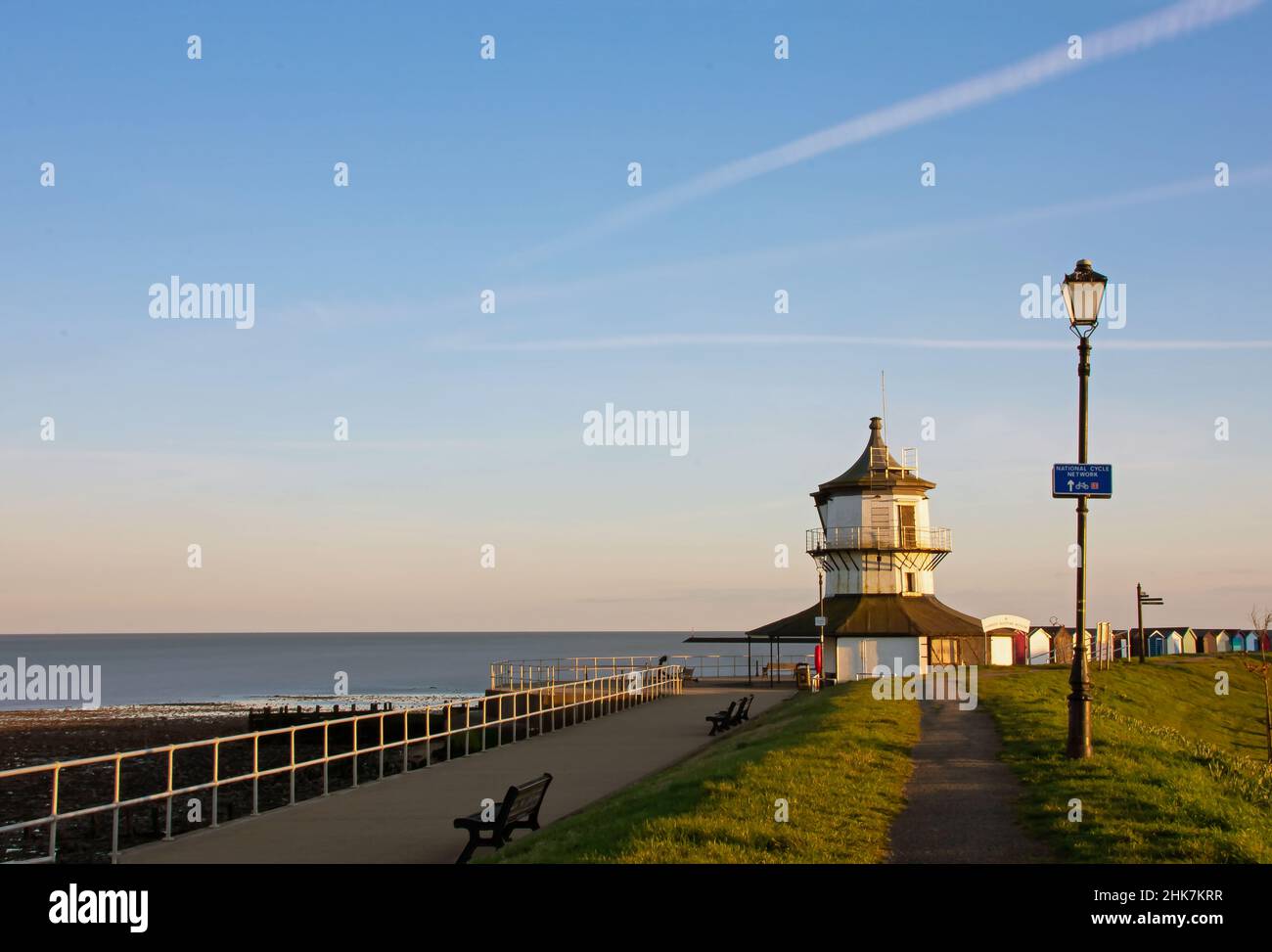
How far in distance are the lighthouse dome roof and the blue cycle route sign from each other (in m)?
35.4

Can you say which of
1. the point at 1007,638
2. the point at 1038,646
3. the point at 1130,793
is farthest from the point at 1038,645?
the point at 1130,793

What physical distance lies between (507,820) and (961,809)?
5.07m

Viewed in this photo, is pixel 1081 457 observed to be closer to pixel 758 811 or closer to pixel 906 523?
pixel 758 811

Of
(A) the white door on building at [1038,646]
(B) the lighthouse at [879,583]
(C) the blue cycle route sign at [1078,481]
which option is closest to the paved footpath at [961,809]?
(C) the blue cycle route sign at [1078,481]

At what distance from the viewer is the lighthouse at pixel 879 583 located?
4925 cm

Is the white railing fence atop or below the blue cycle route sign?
below

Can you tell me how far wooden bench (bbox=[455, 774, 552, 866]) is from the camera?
13203 millimetres

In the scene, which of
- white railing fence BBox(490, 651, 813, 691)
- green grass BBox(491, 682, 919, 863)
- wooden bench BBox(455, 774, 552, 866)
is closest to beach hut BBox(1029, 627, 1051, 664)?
white railing fence BBox(490, 651, 813, 691)

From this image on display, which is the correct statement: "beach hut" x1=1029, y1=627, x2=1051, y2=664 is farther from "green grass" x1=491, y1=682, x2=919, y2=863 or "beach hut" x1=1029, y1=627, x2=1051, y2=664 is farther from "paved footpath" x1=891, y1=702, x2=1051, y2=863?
"green grass" x1=491, y1=682, x2=919, y2=863

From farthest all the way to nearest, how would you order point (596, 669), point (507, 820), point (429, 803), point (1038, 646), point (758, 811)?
point (1038, 646) → point (596, 669) → point (429, 803) → point (507, 820) → point (758, 811)

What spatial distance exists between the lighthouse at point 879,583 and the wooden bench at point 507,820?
34.7 m

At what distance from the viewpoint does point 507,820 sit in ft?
47.0
